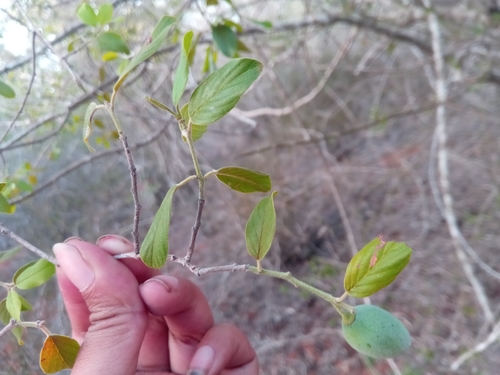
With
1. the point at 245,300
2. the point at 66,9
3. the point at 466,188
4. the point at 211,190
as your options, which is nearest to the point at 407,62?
the point at 466,188

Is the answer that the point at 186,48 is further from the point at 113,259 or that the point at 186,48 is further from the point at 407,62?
the point at 407,62

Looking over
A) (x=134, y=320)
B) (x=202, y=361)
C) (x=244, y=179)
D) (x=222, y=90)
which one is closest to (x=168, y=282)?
(x=134, y=320)

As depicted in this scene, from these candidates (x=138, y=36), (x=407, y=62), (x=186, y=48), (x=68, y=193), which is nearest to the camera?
(x=186, y=48)

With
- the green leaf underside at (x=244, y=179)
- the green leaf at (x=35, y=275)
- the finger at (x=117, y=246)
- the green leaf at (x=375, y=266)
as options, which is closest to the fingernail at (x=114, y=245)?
the finger at (x=117, y=246)

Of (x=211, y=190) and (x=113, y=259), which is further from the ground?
(x=113, y=259)

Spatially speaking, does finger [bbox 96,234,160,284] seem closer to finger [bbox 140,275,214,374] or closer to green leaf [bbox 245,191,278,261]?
finger [bbox 140,275,214,374]

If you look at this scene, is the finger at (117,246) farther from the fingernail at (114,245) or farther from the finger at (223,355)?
the finger at (223,355)

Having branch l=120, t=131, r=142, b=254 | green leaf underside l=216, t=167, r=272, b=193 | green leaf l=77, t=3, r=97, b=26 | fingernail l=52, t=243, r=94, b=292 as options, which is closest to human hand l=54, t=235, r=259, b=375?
fingernail l=52, t=243, r=94, b=292
